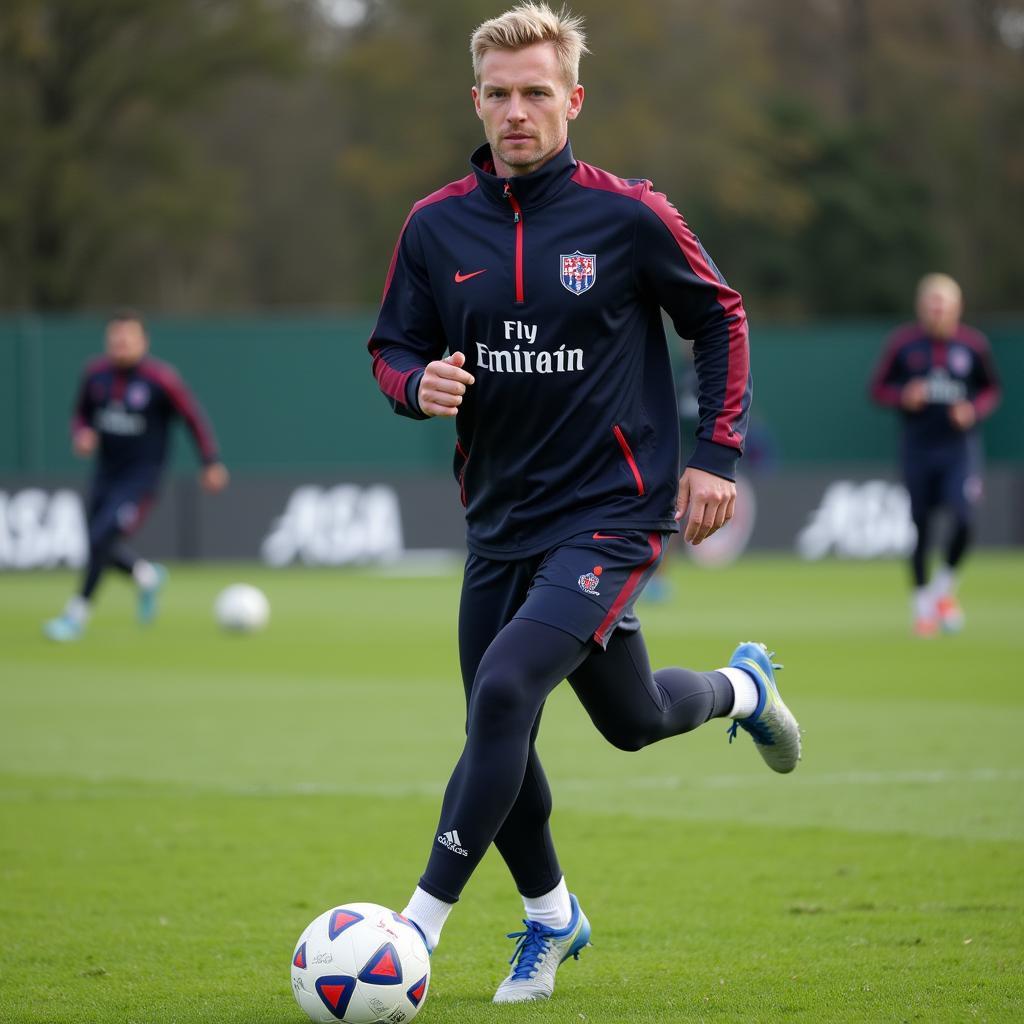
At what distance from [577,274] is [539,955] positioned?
1800mm

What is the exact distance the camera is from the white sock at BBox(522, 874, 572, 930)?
513cm

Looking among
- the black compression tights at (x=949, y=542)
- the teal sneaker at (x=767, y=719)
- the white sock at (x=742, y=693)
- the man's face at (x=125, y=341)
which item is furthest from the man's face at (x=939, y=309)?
the white sock at (x=742, y=693)

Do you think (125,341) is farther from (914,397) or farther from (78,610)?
(914,397)

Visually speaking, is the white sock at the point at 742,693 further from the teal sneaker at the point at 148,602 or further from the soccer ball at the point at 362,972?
the teal sneaker at the point at 148,602

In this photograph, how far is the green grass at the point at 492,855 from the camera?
201 inches

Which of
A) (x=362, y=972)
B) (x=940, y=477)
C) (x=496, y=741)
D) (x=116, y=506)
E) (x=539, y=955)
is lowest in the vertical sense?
(x=539, y=955)

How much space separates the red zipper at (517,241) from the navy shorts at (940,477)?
31.5ft

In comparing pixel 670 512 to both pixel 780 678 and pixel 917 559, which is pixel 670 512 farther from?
pixel 917 559

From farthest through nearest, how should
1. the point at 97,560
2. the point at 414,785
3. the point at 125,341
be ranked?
1. the point at 125,341
2. the point at 97,560
3. the point at 414,785

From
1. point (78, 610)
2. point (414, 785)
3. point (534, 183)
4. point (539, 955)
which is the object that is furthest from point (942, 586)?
point (534, 183)

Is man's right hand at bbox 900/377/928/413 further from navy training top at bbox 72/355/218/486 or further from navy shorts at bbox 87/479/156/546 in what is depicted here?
navy shorts at bbox 87/479/156/546

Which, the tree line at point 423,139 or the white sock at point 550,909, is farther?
the tree line at point 423,139

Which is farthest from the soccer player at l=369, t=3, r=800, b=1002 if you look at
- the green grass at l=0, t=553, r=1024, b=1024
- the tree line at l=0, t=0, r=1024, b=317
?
the tree line at l=0, t=0, r=1024, b=317

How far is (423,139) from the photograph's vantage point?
135 feet
